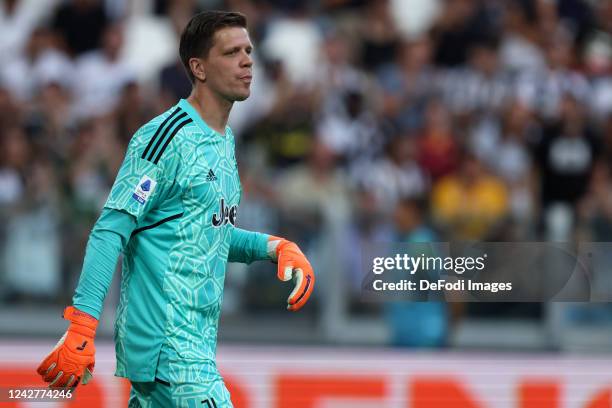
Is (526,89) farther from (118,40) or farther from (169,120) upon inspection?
(169,120)

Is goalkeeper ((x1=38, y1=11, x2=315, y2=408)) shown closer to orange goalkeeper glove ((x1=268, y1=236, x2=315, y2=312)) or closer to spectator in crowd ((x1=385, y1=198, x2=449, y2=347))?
orange goalkeeper glove ((x1=268, y1=236, x2=315, y2=312))

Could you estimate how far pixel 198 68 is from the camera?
13.9 ft

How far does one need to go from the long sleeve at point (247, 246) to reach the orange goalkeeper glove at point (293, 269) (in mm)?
30

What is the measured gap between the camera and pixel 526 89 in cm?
1063

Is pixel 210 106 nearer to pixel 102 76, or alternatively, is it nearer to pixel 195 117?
pixel 195 117

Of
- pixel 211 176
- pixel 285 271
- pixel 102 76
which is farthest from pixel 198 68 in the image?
pixel 102 76

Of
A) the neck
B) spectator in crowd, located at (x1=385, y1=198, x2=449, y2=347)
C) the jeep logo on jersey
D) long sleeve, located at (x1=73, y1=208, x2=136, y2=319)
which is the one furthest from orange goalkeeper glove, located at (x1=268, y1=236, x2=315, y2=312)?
spectator in crowd, located at (x1=385, y1=198, x2=449, y2=347)

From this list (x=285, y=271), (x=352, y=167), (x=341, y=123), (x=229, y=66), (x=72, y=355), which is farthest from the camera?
(x=341, y=123)

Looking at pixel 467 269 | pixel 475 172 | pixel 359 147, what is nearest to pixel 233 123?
pixel 359 147

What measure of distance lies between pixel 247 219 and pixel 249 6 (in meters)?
4.22

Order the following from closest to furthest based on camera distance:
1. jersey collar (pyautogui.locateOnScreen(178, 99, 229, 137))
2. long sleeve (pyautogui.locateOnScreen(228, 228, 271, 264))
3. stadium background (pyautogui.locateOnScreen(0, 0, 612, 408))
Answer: jersey collar (pyautogui.locateOnScreen(178, 99, 229, 137)) < long sleeve (pyautogui.locateOnScreen(228, 228, 271, 264)) < stadium background (pyautogui.locateOnScreen(0, 0, 612, 408))

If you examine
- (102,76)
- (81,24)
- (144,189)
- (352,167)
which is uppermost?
(81,24)

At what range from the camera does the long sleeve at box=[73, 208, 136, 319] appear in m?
3.92

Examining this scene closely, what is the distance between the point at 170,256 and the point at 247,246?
516 millimetres
